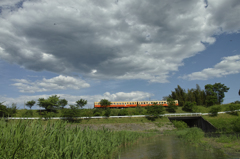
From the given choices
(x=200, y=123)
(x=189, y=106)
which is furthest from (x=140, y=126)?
(x=189, y=106)

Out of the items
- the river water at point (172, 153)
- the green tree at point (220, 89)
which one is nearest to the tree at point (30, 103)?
the river water at point (172, 153)

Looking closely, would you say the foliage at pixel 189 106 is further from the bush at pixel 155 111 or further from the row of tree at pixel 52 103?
the row of tree at pixel 52 103

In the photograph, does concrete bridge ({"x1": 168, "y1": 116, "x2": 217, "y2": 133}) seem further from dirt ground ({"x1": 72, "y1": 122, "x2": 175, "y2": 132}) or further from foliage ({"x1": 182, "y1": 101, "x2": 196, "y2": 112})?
foliage ({"x1": 182, "y1": 101, "x2": 196, "y2": 112})

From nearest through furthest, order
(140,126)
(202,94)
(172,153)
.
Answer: (172,153) < (140,126) < (202,94)

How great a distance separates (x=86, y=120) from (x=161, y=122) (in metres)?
24.4

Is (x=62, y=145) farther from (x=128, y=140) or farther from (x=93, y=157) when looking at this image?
(x=128, y=140)

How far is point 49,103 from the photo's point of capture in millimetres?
60531

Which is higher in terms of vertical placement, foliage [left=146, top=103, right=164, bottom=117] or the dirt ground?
foliage [left=146, top=103, right=164, bottom=117]

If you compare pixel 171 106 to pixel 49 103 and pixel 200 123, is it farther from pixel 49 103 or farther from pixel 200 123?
pixel 49 103

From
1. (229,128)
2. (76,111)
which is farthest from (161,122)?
(76,111)

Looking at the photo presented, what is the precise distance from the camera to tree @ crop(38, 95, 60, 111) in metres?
60.1

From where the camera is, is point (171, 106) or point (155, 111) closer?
point (155, 111)

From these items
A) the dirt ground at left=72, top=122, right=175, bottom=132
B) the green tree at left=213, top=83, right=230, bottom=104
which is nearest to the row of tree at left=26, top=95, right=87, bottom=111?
the dirt ground at left=72, top=122, right=175, bottom=132

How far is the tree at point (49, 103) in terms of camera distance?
60084 mm
